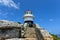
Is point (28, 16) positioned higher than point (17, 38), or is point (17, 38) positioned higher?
point (28, 16)

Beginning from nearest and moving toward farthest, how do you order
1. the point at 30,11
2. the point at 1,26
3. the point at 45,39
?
the point at 1,26 → the point at 45,39 → the point at 30,11

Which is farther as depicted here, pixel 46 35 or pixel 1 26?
pixel 46 35

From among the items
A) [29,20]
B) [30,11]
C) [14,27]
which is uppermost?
[30,11]

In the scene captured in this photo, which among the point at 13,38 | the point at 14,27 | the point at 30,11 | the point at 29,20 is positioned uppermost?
the point at 30,11

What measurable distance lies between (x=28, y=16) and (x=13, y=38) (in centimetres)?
763

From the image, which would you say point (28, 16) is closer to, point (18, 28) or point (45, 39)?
point (45, 39)

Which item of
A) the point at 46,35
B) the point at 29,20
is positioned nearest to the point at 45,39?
the point at 46,35

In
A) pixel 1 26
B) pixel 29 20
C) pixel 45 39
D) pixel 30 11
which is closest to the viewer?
pixel 1 26

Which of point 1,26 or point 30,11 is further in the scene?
point 30,11

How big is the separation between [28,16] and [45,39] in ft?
22.5

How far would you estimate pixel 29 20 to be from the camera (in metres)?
11.9

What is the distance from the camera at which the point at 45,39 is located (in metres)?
5.63

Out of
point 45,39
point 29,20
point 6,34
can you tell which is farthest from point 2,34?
point 29,20

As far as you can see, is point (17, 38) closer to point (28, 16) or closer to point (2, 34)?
point (2, 34)
